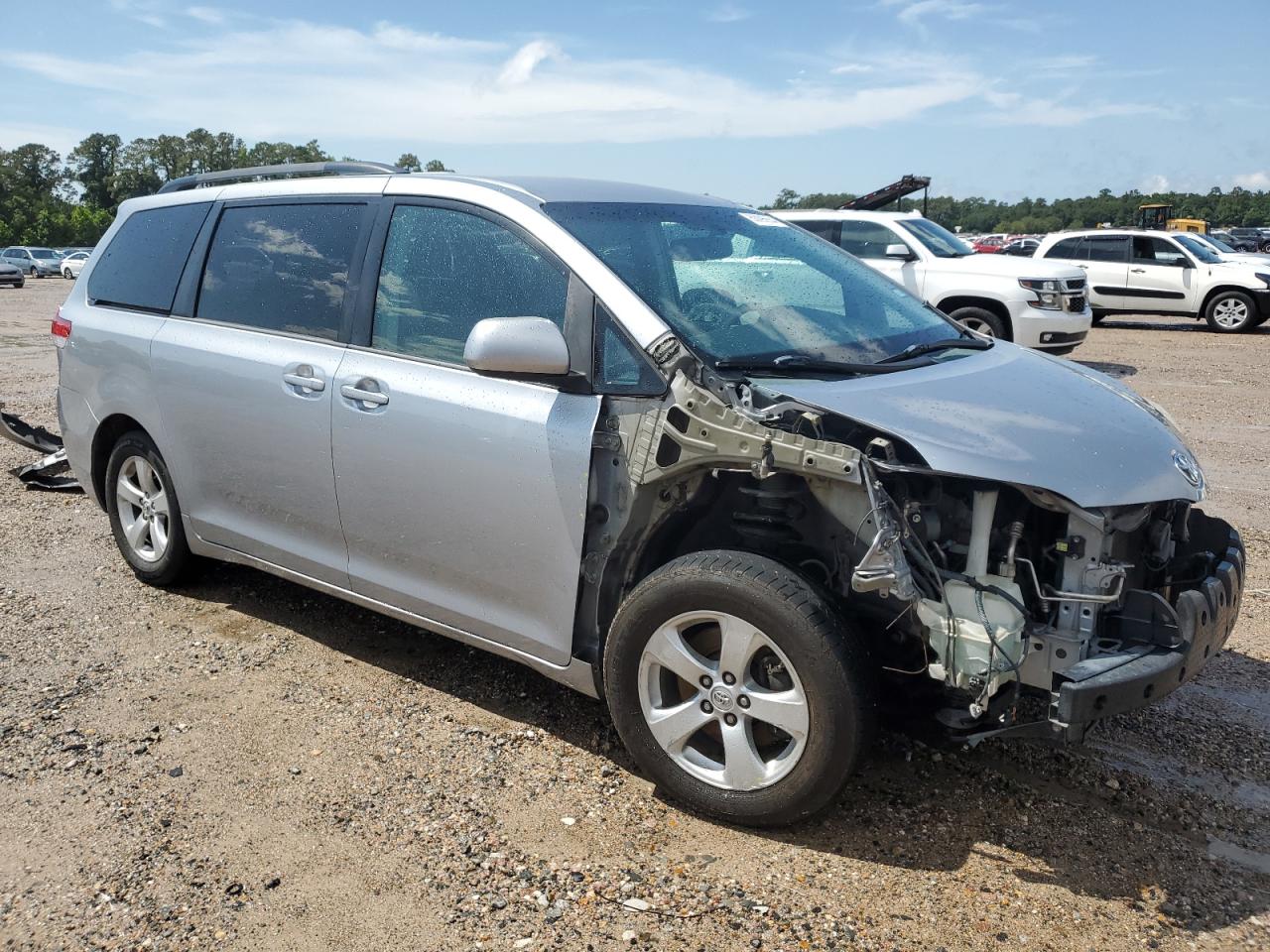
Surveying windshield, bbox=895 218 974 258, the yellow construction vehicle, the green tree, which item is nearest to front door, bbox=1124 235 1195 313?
windshield, bbox=895 218 974 258

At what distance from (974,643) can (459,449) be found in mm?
1699

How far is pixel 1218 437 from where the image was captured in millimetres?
8828

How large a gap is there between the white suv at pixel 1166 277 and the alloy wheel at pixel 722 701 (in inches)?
664

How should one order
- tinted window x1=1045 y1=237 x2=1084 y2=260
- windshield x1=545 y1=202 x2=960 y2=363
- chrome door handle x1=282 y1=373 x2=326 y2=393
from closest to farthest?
windshield x1=545 y1=202 x2=960 y2=363 < chrome door handle x1=282 y1=373 x2=326 y2=393 < tinted window x1=1045 y1=237 x2=1084 y2=260

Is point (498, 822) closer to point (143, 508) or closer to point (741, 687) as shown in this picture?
point (741, 687)

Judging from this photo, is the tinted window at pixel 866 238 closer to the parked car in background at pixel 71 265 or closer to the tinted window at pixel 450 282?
the tinted window at pixel 450 282

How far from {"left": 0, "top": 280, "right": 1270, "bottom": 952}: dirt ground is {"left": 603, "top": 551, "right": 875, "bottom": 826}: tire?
0.17 meters

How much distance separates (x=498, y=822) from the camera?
3268 millimetres

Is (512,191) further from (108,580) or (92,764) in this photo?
(108,580)

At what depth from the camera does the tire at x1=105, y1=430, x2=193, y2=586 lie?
4.97 m

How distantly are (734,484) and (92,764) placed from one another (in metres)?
2.31

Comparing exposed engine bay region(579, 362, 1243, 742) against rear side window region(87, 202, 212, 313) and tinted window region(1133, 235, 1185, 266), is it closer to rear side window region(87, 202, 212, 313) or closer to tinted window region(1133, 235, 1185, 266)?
rear side window region(87, 202, 212, 313)

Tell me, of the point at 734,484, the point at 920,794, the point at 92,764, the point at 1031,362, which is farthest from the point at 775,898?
the point at 92,764

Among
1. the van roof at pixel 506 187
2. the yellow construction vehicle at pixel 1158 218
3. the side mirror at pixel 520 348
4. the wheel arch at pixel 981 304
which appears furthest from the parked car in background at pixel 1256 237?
the side mirror at pixel 520 348
